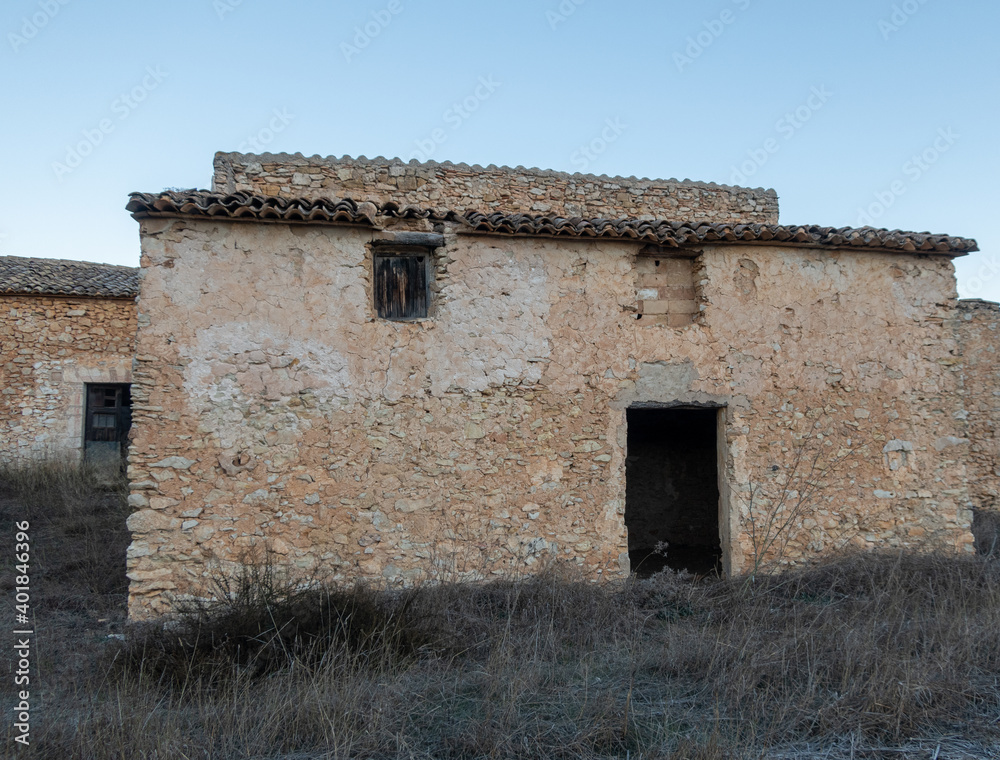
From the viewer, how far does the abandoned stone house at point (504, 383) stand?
19.9ft

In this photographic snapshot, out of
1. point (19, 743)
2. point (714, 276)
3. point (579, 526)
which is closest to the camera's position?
point (19, 743)

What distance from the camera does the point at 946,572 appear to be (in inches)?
263

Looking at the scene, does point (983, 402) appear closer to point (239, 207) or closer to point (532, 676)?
point (532, 676)

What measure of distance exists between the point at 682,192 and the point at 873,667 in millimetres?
7921

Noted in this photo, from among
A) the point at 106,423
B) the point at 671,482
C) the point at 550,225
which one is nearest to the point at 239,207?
the point at 550,225

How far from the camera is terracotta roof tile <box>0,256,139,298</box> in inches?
466

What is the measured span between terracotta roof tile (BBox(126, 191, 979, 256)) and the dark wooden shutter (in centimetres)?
46

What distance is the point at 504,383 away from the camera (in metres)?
6.63

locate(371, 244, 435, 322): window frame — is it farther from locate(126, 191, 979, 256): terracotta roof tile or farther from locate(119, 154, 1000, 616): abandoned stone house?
locate(126, 191, 979, 256): terracotta roof tile

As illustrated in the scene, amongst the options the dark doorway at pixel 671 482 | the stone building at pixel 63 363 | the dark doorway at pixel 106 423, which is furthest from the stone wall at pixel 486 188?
the dark doorway at pixel 106 423

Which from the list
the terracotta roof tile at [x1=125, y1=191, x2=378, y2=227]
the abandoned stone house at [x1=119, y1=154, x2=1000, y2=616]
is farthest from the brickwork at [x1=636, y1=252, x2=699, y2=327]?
the terracotta roof tile at [x1=125, y1=191, x2=378, y2=227]

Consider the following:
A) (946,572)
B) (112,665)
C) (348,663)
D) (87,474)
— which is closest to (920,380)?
(946,572)

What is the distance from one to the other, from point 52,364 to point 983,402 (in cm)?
1659

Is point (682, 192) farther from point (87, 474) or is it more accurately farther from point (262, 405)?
point (87, 474)
